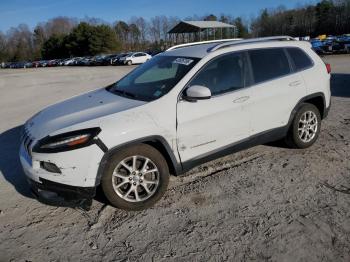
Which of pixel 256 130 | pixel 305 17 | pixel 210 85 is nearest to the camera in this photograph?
pixel 210 85

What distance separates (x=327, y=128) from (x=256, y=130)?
2.49 meters

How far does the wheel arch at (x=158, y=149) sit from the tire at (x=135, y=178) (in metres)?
0.05

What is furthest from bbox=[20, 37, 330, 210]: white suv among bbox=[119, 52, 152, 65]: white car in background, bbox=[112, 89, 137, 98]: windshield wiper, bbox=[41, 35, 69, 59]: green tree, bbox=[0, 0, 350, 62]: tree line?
bbox=[41, 35, 69, 59]: green tree

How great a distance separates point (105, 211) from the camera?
165 inches

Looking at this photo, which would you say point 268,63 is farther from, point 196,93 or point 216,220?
point 216,220

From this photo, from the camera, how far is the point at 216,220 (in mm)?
3859

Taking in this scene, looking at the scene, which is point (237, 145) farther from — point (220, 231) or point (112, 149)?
point (112, 149)

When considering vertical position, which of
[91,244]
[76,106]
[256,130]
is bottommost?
[91,244]

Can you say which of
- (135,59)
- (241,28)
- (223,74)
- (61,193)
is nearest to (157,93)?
(223,74)

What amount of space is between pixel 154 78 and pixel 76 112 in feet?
3.89

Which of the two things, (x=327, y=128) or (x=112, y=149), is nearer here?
(x=112, y=149)

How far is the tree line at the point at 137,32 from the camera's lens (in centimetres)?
7690

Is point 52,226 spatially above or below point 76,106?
below

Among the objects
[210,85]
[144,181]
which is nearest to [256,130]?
A: [210,85]
